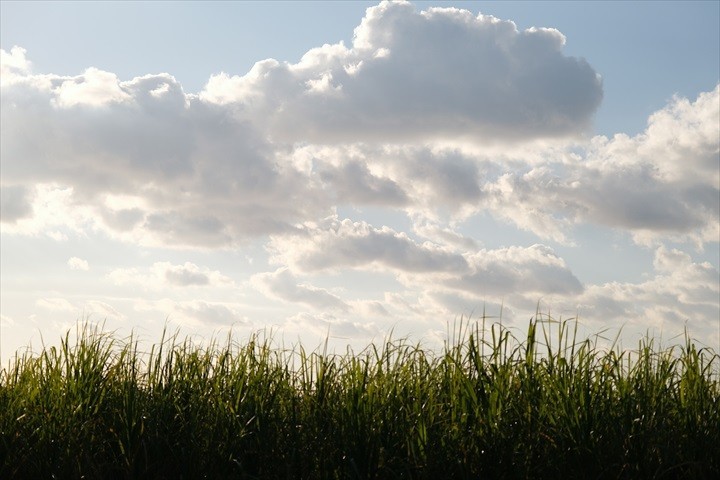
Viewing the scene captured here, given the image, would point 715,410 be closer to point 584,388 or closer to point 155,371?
point 584,388

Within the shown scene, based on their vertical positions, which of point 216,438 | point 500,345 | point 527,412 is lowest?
point 216,438

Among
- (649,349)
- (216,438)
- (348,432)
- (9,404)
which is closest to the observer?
(348,432)

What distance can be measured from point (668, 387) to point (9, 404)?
616cm

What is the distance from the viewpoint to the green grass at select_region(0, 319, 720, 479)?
19.9 feet

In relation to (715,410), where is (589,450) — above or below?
below

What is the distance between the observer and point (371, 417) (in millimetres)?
6445

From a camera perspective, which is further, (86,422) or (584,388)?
(86,422)

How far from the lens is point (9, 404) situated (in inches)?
307

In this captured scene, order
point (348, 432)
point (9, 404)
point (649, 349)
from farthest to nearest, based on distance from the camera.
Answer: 1. point (9, 404)
2. point (649, 349)
3. point (348, 432)

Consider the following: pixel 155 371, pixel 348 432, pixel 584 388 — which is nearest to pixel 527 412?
pixel 584 388

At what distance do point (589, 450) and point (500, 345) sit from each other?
1231mm

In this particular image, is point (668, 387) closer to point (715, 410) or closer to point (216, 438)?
point (715, 410)

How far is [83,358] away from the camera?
765cm

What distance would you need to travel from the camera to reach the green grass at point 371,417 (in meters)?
6.07
